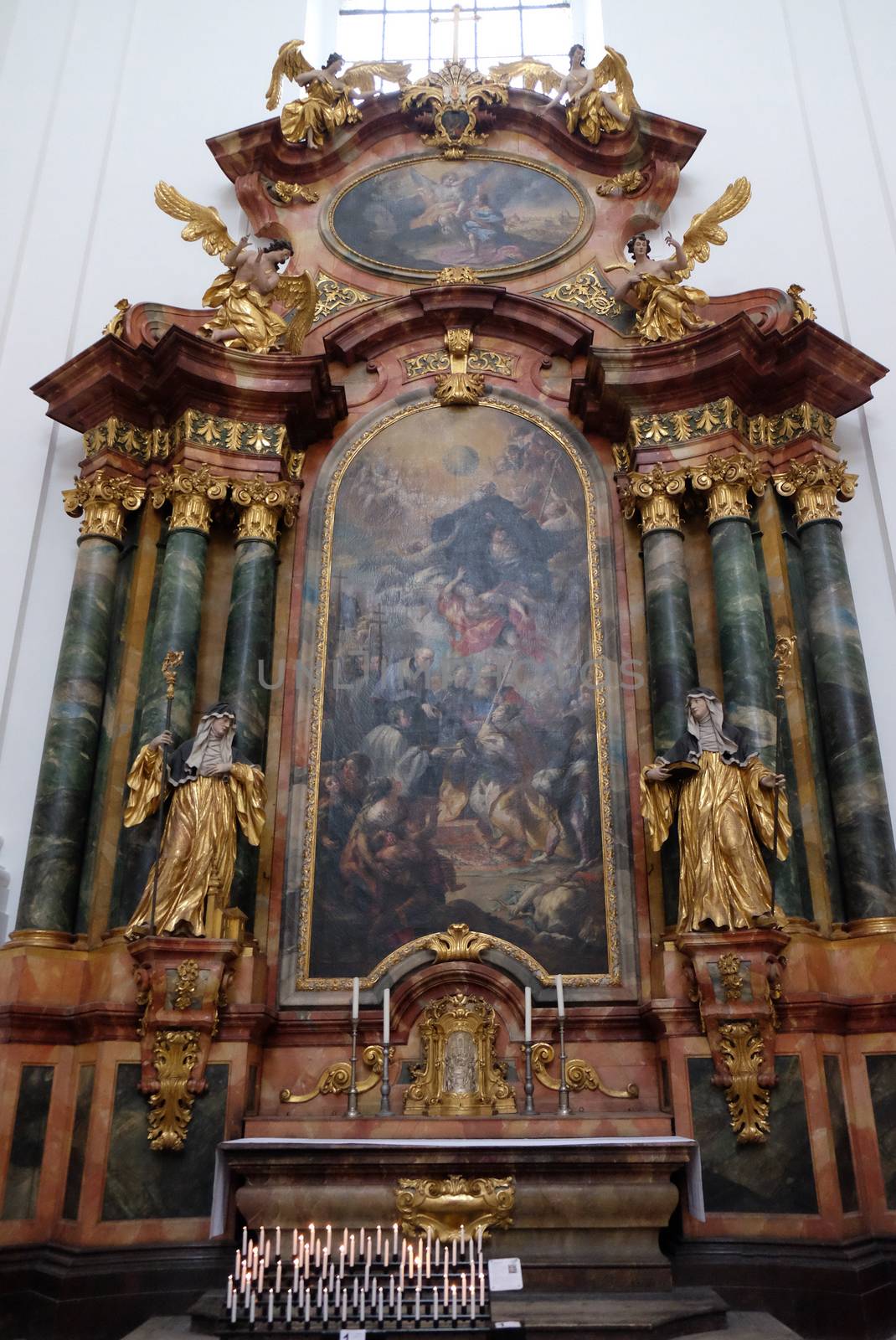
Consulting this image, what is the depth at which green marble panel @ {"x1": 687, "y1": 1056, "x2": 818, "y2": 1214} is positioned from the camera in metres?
6.28

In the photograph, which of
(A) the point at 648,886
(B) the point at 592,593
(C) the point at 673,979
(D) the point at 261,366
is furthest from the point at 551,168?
(C) the point at 673,979

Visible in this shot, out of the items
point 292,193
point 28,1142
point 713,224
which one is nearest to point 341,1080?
point 28,1142

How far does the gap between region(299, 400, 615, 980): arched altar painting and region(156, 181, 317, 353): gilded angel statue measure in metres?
1.01

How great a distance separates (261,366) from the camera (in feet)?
27.6

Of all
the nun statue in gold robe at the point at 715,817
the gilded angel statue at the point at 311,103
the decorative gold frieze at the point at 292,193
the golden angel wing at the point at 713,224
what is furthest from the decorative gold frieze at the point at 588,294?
the nun statue in gold robe at the point at 715,817

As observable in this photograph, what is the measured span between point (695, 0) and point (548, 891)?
29.7 feet

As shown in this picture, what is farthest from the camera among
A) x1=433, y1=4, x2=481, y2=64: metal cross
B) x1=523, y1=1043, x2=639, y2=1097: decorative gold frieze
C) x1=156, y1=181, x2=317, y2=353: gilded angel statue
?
x1=433, y1=4, x2=481, y2=64: metal cross

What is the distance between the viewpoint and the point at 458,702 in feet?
26.2

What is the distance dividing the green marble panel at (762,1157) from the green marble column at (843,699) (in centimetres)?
123

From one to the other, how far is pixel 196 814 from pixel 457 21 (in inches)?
345

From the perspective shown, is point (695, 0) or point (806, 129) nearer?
point (806, 129)

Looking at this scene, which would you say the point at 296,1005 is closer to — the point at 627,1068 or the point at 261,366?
the point at 627,1068

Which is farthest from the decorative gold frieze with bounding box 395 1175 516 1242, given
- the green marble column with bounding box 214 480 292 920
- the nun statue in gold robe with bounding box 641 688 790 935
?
the green marble column with bounding box 214 480 292 920

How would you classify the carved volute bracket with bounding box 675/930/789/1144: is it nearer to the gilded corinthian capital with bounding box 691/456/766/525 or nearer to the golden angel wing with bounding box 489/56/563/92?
the gilded corinthian capital with bounding box 691/456/766/525
